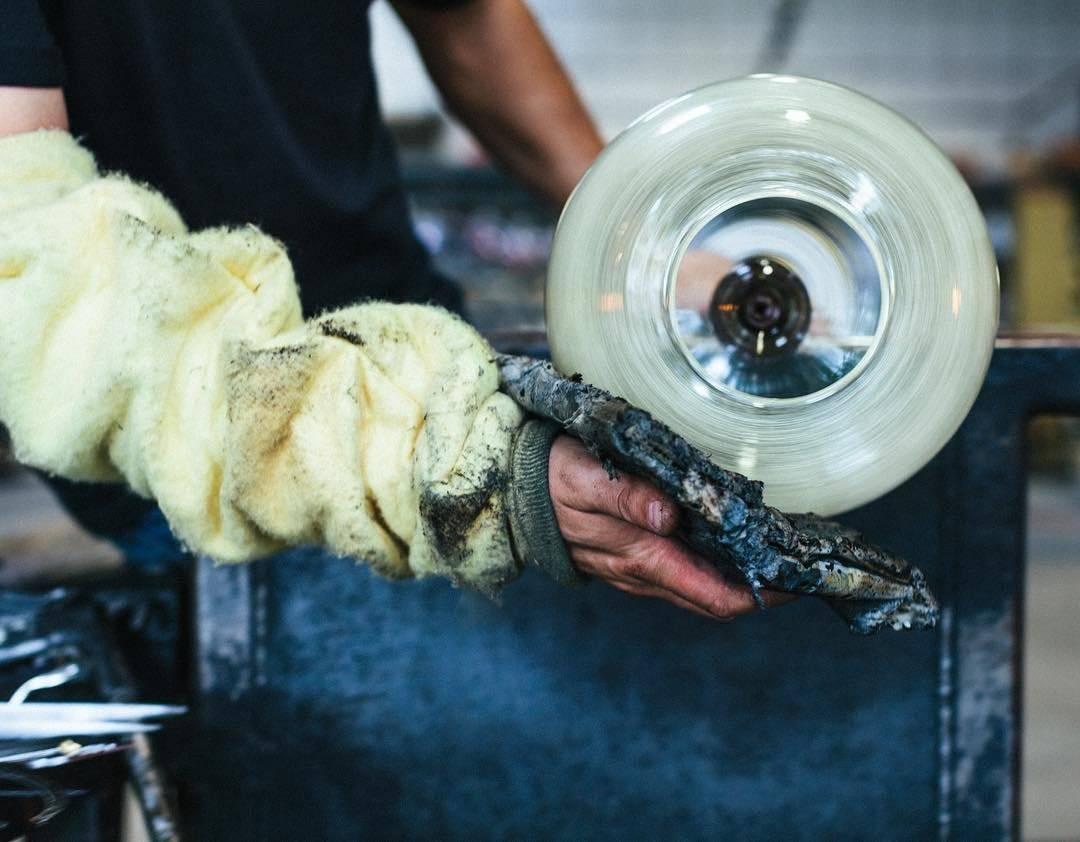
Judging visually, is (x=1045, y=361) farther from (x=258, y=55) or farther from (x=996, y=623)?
(x=258, y=55)

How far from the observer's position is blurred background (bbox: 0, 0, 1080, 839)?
5137 millimetres

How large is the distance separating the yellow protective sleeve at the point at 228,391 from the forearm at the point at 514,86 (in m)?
0.74

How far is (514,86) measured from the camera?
1355 mm

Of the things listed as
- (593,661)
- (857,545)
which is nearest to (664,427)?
(857,545)

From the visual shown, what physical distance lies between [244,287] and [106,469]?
0.17 meters

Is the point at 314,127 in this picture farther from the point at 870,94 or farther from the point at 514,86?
the point at 870,94

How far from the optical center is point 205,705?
976 millimetres

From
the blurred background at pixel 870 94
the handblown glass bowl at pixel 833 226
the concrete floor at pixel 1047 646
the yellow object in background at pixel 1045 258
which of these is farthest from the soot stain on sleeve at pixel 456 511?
the yellow object in background at pixel 1045 258

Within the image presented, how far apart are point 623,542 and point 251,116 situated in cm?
67

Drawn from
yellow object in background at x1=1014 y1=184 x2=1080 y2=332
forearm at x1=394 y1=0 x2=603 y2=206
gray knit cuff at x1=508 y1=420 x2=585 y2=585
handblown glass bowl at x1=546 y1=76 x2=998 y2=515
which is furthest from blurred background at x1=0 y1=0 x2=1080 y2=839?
gray knit cuff at x1=508 y1=420 x2=585 y2=585

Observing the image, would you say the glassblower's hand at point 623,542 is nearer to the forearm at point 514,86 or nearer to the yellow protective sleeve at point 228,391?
the yellow protective sleeve at point 228,391

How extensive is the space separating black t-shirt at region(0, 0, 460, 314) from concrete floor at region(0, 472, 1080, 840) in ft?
2.31

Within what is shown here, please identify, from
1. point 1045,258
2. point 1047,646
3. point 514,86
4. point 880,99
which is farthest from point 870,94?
point 514,86

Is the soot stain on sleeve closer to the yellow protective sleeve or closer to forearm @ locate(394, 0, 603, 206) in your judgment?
the yellow protective sleeve
